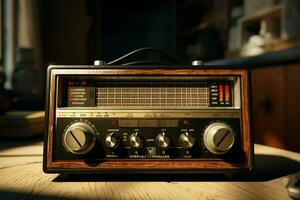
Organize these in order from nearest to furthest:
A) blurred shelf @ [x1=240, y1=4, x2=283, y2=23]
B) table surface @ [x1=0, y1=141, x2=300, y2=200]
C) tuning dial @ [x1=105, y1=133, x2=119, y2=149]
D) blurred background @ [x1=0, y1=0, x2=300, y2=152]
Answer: table surface @ [x1=0, y1=141, x2=300, y2=200], tuning dial @ [x1=105, y1=133, x2=119, y2=149], blurred background @ [x1=0, y1=0, x2=300, y2=152], blurred shelf @ [x1=240, y1=4, x2=283, y2=23]

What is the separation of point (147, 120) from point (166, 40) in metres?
3.55

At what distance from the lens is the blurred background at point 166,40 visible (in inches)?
51.9

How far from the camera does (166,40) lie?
4.14 m

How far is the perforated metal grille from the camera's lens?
70cm

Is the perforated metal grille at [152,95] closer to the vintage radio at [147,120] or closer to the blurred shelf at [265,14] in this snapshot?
the vintage radio at [147,120]

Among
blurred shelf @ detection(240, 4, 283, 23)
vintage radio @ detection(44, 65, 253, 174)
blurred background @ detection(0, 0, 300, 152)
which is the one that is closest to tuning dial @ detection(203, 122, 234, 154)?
vintage radio @ detection(44, 65, 253, 174)

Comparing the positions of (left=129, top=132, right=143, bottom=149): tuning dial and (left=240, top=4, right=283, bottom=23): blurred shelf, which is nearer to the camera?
(left=129, top=132, right=143, bottom=149): tuning dial

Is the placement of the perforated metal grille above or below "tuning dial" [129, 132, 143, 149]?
above

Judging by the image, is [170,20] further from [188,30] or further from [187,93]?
[187,93]

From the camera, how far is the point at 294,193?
50cm

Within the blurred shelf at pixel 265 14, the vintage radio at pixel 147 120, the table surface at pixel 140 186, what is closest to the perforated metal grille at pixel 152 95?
the vintage radio at pixel 147 120

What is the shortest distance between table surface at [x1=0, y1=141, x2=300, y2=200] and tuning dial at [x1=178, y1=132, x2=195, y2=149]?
7 cm

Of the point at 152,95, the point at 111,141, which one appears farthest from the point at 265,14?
the point at 111,141

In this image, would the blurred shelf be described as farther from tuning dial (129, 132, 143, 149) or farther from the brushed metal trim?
tuning dial (129, 132, 143, 149)
